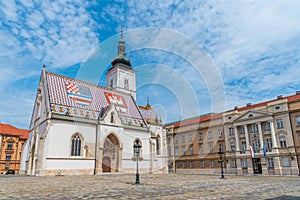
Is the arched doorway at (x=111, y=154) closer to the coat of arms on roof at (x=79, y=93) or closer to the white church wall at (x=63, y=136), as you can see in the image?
the white church wall at (x=63, y=136)

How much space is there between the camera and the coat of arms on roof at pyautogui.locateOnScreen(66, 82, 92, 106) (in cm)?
3272

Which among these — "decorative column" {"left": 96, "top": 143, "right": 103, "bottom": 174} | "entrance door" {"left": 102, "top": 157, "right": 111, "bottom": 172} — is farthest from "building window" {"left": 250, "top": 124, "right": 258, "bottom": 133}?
"decorative column" {"left": 96, "top": 143, "right": 103, "bottom": 174}

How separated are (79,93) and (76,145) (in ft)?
28.0

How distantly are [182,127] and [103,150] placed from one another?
24.6 meters

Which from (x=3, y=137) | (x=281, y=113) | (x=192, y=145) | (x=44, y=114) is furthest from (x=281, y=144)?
(x=3, y=137)

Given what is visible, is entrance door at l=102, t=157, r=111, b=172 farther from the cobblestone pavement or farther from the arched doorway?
the cobblestone pavement

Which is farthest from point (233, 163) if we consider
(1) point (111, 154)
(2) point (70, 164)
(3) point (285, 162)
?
(2) point (70, 164)

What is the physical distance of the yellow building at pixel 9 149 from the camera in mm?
52500

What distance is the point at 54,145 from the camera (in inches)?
1079

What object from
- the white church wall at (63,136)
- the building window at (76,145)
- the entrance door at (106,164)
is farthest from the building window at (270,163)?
Answer: the building window at (76,145)

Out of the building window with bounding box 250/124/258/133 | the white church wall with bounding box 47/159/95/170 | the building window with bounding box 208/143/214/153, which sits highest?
the building window with bounding box 250/124/258/133

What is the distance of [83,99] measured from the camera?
33.7m

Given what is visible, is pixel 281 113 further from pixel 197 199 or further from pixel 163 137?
pixel 197 199

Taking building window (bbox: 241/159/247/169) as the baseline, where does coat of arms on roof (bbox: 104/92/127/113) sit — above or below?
above
